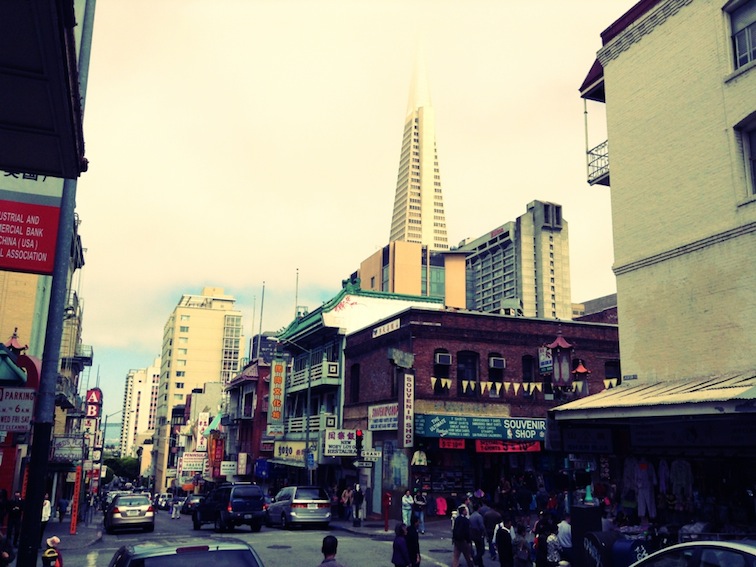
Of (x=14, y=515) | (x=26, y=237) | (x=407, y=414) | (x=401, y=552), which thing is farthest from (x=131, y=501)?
(x=26, y=237)

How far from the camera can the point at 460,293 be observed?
6658 inches

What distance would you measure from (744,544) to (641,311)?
12.6m

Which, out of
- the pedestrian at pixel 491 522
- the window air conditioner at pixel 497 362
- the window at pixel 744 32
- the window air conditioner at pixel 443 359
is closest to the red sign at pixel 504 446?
the window air conditioner at pixel 497 362

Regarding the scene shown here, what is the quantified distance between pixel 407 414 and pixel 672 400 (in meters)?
17.5

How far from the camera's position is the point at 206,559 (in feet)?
25.9

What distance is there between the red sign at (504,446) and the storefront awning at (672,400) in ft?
45.3

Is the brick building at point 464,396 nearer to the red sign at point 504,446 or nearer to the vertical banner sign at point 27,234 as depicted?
the red sign at point 504,446

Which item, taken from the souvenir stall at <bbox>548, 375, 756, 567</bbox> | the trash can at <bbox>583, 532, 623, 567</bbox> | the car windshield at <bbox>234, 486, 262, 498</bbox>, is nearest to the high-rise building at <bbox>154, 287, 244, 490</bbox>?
the car windshield at <bbox>234, 486, 262, 498</bbox>

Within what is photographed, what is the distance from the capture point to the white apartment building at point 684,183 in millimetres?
15992

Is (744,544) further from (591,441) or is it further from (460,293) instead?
(460,293)

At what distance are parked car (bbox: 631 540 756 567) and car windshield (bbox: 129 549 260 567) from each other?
4646mm

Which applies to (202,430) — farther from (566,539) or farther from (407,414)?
(566,539)

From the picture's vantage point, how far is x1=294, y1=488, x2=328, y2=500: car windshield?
28406 millimetres

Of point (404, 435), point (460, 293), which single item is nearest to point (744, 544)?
point (404, 435)
